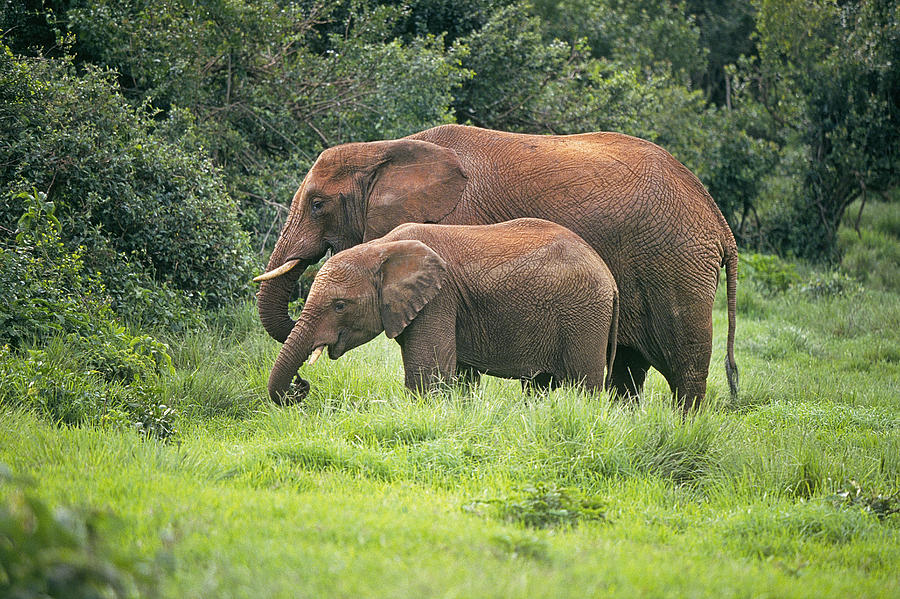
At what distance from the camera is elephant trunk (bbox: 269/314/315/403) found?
6.50 metres

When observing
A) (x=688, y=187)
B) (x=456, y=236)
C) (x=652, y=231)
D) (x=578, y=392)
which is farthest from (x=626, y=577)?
(x=688, y=187)

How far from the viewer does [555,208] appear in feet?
24.0

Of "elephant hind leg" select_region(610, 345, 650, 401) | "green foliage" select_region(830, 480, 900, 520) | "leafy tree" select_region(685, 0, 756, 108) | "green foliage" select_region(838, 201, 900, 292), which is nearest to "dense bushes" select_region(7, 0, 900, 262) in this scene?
"green foliage" select_region(838, 201, 900, 292)

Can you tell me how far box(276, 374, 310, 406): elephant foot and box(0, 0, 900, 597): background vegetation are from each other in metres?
0.18

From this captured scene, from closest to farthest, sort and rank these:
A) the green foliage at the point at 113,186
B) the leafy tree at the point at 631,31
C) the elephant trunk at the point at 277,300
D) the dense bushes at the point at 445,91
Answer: the elephant trunk at the point at 277,300
the green foliage at the point at 113,186
the dense bushes at the point at 445,91
the leafy tree at the point at 631,31

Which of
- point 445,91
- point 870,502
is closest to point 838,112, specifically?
point 445,91

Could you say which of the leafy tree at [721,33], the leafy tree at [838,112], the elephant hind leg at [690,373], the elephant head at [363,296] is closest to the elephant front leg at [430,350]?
the elephant head at [363,296]

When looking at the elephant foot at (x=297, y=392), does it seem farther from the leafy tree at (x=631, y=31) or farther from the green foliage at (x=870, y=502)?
the leafy tree at (x=631, y=31)

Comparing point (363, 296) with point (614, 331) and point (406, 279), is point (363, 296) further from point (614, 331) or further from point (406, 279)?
point (614, 331)

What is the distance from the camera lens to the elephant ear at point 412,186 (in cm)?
735

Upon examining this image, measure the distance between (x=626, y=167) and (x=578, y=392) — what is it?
70.5 inches

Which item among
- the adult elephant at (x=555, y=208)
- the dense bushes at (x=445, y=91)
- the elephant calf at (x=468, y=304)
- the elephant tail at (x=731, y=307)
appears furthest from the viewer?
the dense bushes at (x=445, y=91)

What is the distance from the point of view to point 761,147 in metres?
17.7

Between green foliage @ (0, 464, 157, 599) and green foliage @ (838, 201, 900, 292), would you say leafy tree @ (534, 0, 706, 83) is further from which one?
green foliage @ (0, 464, 157, 599)
